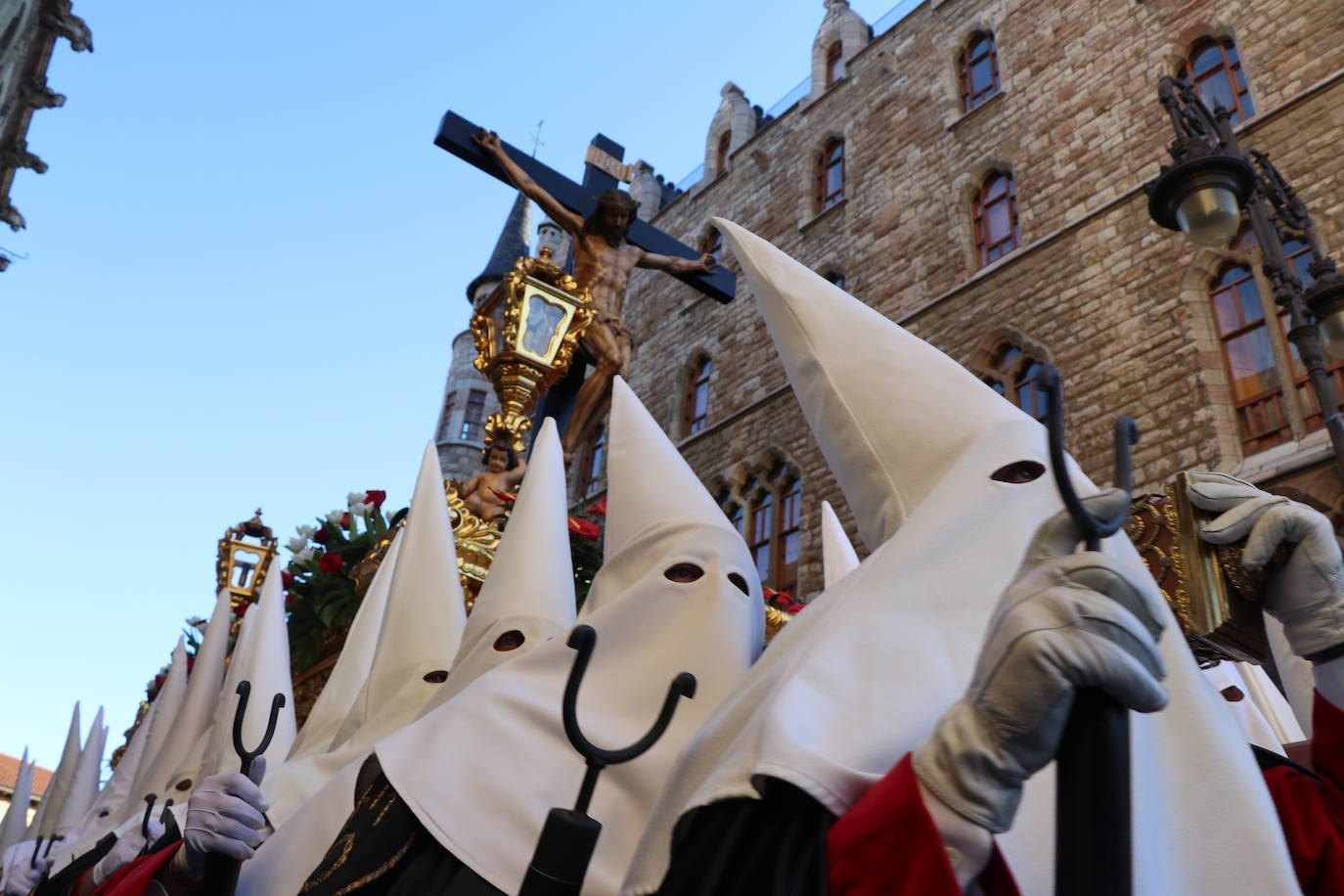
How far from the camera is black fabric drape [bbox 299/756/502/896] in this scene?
5.77 ft

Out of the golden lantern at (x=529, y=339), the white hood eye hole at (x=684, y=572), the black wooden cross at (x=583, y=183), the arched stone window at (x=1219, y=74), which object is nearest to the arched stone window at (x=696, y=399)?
the arched stone window at (x=1219, y=74)

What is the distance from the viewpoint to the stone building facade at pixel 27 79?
14469 mm

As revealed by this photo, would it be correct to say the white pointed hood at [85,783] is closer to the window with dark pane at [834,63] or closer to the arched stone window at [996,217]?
the arched stone window at [996,217]

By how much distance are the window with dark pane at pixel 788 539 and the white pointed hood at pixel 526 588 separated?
33.4 ft

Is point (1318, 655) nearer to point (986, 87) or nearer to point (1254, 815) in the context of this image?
point (1254, 815)

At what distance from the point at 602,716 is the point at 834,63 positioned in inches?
694

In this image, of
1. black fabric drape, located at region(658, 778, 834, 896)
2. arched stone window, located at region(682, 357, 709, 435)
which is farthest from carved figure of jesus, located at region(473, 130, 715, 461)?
arched stone window, located at region(682, 357, 709, 435)

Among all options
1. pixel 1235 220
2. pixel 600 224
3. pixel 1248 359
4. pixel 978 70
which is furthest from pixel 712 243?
pixel 1235 220

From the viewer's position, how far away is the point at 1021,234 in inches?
489

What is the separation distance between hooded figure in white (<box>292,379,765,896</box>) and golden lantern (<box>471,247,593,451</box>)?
8.26ft

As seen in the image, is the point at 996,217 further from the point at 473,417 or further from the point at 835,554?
the point at 473,417

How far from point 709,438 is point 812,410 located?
44.9ft

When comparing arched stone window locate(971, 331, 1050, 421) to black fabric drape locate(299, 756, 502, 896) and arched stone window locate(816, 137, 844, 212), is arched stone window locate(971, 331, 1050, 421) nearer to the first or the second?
arched stone window locate(816, 137, 844, 212)

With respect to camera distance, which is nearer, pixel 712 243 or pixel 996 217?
pixel 996 217
